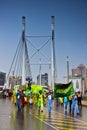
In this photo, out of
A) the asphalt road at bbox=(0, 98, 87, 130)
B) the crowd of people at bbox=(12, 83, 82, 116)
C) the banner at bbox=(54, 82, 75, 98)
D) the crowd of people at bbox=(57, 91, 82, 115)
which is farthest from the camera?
the banner at bbox=(54, 82, 75, 98)

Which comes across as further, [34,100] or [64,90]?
[34,100]

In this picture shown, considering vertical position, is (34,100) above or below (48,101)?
above

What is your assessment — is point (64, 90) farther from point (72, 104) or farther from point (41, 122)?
point (41, 122)

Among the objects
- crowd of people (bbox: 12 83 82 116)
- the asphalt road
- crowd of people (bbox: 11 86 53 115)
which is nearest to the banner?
crowd of people (bbox: 12 83 82 116)

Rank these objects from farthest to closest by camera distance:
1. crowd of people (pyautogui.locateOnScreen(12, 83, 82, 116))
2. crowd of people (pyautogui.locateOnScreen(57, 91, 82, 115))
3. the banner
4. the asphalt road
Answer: the banner
crowd of people (pyautogui.locateOnScreen(12, 83, 82, 116))
crowd of people (pyautogui.locateOnScreen(57, 91, 82, 115))
the asphalt road

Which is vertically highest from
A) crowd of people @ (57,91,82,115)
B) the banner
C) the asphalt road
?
the banner

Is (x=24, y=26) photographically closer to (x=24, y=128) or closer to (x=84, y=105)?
(x=84, y=105)

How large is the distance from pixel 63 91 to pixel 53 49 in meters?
30.0

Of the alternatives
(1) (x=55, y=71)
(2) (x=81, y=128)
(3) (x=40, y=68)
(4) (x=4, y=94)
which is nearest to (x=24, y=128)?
(2) (x=81, y=128)

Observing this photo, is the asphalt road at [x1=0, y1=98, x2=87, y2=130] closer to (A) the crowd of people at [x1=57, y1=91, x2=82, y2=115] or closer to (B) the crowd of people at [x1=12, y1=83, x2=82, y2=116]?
(A) the crowd of people at [x1=57, y1=91, x2=82, y2=115]

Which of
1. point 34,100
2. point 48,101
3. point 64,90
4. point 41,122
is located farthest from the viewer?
point 34,100

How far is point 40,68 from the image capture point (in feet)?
271

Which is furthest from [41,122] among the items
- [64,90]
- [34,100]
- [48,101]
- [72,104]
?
[34,100]

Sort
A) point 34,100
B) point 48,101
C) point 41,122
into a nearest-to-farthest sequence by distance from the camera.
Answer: point 41,122, point 48,101, point 34,100
